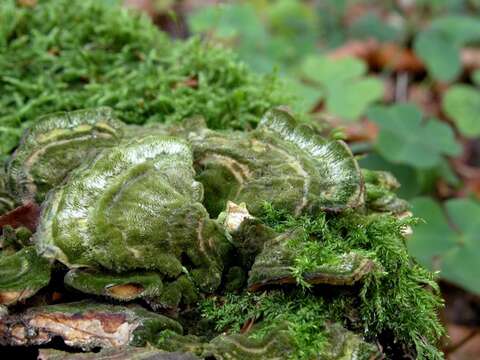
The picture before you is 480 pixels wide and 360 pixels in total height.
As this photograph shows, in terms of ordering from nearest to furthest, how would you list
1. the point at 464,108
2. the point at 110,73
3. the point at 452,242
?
1. the point at 110,73
2. the point at 452,242
3. the point at 464,108

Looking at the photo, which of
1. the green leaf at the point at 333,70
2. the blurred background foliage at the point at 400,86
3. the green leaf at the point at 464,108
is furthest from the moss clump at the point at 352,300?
the green leaf at the point at 464,108

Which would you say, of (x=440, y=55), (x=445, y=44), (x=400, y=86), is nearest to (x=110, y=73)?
(x=440, y=55)

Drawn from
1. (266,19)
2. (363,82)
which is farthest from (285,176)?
(266,19)

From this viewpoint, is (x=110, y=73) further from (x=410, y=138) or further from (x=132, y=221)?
(x=410, y=138)

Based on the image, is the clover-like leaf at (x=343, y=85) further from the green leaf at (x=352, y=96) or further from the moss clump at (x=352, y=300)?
the moss clump at (x=352, y=300)

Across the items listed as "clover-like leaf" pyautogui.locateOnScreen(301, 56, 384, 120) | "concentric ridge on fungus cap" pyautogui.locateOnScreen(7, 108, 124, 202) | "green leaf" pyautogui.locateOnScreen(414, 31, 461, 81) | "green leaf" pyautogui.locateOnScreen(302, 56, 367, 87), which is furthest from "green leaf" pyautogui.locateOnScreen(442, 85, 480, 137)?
"concentric ridge on fungus cap" pyautogui.locateOnScreen(7, 108, 124, 202)

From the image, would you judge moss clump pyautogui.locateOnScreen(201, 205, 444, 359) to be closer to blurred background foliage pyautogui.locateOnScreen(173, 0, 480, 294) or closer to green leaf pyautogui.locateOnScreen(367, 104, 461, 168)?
blurred background foliage pyautogui.locateOnScreen(173, 0, 480, 294)

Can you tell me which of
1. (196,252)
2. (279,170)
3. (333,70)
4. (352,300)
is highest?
(279,170)
